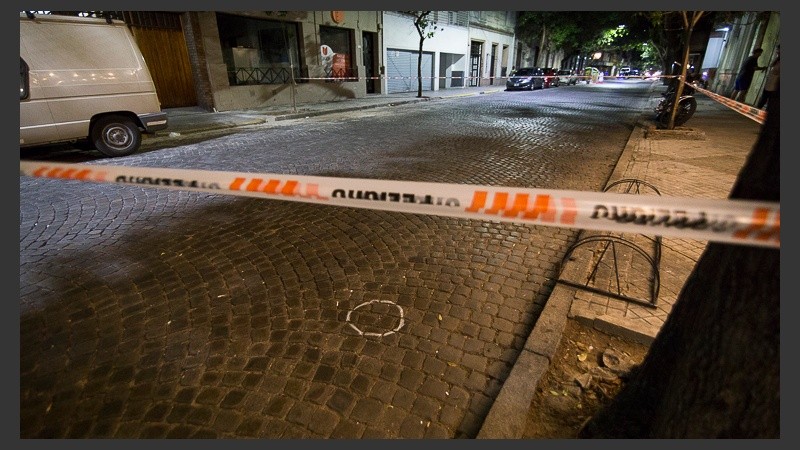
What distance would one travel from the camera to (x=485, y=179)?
603 cm

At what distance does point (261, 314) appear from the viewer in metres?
2.88

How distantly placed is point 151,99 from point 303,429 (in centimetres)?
856

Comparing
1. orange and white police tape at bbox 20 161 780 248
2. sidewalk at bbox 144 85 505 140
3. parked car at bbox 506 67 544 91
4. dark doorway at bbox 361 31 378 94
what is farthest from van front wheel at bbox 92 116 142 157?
Result: parked car at bbox 506 67 544 91

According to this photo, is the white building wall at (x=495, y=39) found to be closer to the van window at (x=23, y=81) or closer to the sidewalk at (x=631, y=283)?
the sidewalk at (x=631, y=283)

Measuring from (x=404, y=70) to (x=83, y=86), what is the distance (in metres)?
20.2

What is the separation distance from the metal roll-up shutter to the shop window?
7.08 meters

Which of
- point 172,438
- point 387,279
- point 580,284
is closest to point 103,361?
point 172,438

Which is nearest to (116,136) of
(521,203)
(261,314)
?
(261,314)

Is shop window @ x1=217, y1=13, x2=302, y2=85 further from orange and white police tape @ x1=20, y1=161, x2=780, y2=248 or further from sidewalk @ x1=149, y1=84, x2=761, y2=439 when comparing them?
orange and white police tape @ x1=20, y1=161, x2=780, y2=248

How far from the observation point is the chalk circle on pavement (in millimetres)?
2698

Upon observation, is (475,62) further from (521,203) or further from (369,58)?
(521,203)

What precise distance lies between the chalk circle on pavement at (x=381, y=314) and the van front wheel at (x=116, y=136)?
25.3 feet

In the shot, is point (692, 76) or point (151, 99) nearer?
point (151, 99)

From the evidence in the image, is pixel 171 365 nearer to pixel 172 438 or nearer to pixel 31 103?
pixel 172 438
